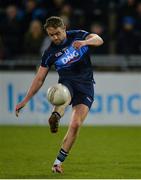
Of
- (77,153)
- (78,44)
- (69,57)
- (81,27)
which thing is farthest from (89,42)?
(81,27)

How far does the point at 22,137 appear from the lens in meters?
16.2

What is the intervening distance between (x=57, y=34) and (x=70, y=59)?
515 millimetres

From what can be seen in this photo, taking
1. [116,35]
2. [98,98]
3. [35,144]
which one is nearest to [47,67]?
[35,144]

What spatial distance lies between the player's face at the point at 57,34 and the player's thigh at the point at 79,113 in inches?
→ 39.2

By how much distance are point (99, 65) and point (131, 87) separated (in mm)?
997

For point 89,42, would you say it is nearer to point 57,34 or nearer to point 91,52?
point 57,34

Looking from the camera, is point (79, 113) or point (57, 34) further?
point (79, 113)

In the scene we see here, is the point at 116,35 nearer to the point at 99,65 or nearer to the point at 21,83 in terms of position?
the point at 99,65

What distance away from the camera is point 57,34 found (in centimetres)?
1034

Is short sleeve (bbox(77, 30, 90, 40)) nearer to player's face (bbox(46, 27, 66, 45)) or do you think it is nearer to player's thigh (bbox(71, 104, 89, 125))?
player's face (bbox(46, 27, 66, 45))

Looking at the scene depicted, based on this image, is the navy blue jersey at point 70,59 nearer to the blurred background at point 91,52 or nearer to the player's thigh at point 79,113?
the player's thigh at point 79,113

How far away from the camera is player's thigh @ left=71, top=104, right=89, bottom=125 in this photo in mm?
10453

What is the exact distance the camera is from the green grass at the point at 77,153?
A: 412 inches

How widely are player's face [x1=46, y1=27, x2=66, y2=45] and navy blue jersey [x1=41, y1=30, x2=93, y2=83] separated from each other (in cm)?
19
